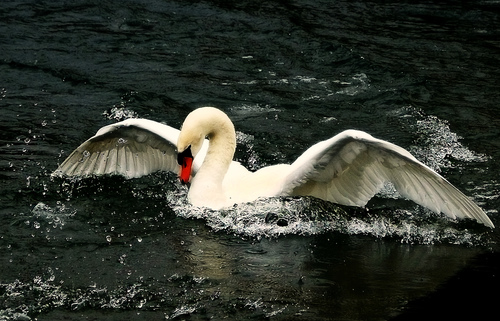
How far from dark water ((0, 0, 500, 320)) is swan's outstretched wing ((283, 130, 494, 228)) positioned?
253 mm

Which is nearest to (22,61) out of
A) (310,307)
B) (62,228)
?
(62,228)

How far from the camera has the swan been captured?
7.20m

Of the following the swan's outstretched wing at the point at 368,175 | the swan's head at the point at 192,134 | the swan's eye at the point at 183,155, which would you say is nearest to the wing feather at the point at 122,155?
the swan's head at the point at 192,134

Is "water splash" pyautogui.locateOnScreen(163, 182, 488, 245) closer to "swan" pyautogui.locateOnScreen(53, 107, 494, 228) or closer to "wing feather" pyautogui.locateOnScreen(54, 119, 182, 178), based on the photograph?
"swan" pyautogui.locateOnScreen(53, 107, 494, 228)

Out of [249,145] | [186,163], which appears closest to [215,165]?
[186,163]

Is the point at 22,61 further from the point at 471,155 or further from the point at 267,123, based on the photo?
the point at 471,155

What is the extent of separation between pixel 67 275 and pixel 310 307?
1.72 metres

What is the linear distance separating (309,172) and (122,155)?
7.23ft

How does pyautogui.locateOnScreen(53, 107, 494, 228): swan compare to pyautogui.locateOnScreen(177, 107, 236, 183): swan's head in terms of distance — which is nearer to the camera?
pyautogui.locateOnScreen(53, 107, 494, 228): swan

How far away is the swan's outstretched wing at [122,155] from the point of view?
28.0 ft

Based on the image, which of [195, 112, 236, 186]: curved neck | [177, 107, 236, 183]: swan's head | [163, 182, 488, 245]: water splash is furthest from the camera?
[195, 112, 236, 186]: curved neck

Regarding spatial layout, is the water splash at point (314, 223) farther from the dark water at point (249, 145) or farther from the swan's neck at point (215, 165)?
the swan's neck at point (215, 165)

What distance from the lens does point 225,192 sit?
7.75 meters

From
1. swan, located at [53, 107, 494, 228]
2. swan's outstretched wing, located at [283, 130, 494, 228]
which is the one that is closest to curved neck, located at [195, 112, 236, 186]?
swan, located at [53, 107, 494, 228]
